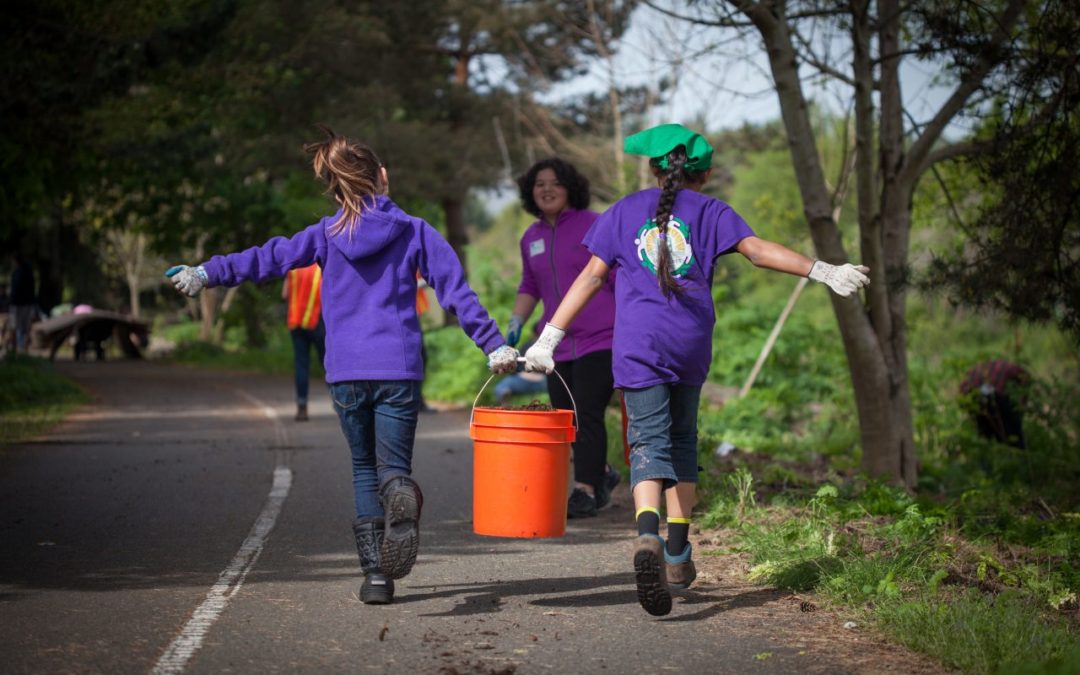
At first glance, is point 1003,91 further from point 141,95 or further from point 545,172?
point 141,95

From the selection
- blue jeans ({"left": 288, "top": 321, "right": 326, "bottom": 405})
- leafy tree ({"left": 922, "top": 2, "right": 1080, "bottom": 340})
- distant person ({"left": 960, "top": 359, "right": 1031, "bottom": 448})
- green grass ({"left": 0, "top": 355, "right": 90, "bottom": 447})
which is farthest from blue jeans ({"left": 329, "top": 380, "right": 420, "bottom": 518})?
distant person ({"left": 960, "top": 359, "right": 1031, "bottom": 448})

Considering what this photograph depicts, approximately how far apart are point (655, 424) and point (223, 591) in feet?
6.80

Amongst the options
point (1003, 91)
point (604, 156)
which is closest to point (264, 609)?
point (1003, 91)

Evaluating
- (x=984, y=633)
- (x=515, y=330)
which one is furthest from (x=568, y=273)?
(x=984, y=633)

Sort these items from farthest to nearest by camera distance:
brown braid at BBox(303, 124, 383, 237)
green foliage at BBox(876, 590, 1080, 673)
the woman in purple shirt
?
the woman in purple shirt < brown braid at BBox(303, 124, 383, 237) < green foliage at BBox(876, 590, 1080, 673)

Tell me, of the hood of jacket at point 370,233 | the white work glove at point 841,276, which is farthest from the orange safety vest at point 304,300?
the white work glove at point 841,276

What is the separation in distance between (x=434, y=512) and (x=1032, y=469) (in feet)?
23.2

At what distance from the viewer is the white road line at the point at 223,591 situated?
4.70 m

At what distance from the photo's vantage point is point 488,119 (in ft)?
96.3

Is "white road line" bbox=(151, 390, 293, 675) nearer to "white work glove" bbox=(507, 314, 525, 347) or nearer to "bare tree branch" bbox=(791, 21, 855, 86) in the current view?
"white work glove" bbox=(507, 314, 525, 347)

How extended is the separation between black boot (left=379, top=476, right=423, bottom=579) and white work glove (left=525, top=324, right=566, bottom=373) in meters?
0.76

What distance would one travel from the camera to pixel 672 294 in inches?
218

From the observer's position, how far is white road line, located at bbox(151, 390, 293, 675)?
15.4 ft

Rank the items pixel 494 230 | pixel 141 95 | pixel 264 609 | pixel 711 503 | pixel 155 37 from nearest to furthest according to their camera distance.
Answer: pixel 264 609 → pixel 711 503 → pixel 155 37 → pixel 141 95 → pixel 494 230
